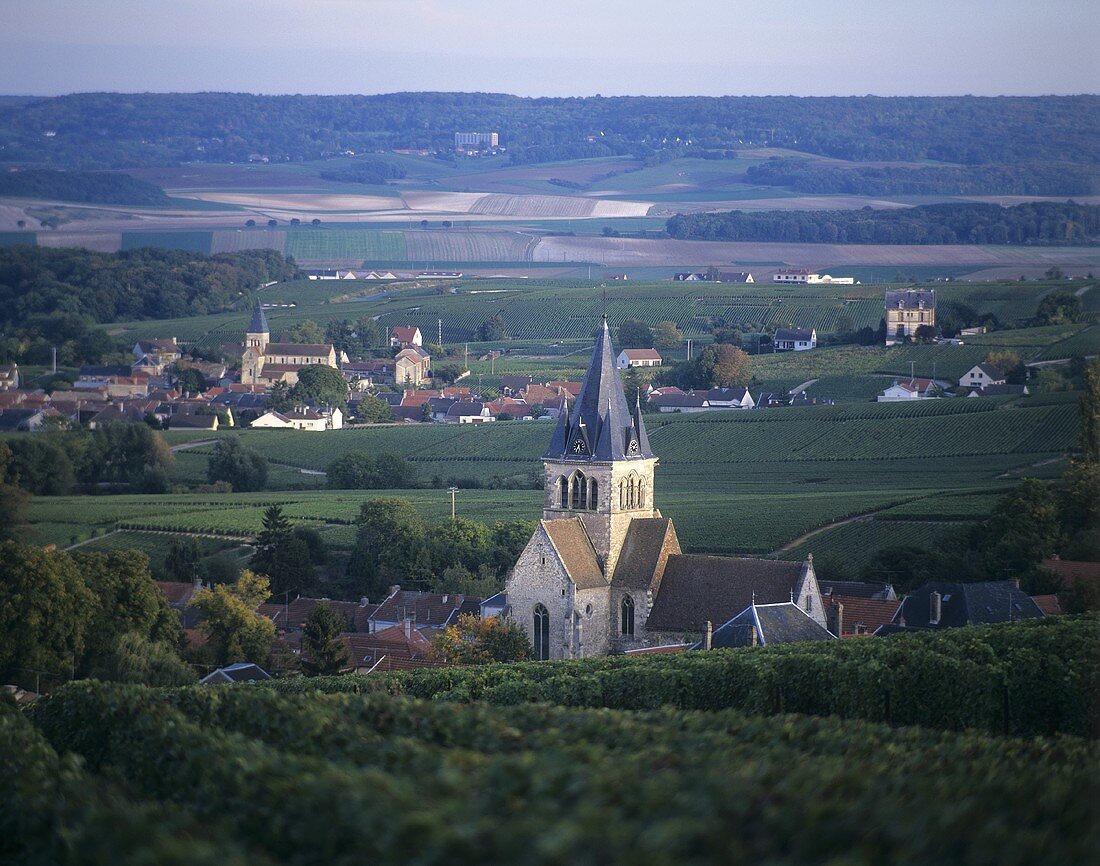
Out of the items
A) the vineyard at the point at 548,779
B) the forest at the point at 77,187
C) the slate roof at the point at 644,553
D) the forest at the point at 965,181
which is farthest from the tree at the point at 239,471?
the forest at the point at 77,187

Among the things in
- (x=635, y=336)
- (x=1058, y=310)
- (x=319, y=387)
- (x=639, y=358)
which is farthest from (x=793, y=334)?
(x=319, y=387)

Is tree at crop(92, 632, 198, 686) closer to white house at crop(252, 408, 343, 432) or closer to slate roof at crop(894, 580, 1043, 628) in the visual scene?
slate roof at crop(894, 580, 1043, 628)

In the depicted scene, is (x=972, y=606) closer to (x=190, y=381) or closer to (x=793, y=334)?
(x=793, y=334)

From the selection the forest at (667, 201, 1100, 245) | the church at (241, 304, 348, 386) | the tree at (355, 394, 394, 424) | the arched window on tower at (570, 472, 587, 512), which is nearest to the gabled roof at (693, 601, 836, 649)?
the arched window on tower at (570, 472, 587, 512)

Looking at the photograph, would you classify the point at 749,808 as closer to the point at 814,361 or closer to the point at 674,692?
the point at 674,692

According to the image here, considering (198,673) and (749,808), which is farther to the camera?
(198,673)

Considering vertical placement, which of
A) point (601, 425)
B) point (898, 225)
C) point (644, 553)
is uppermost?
point (898, 225)

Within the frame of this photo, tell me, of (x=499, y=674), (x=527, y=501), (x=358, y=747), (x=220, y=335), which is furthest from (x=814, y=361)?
(x=358, y=747)
